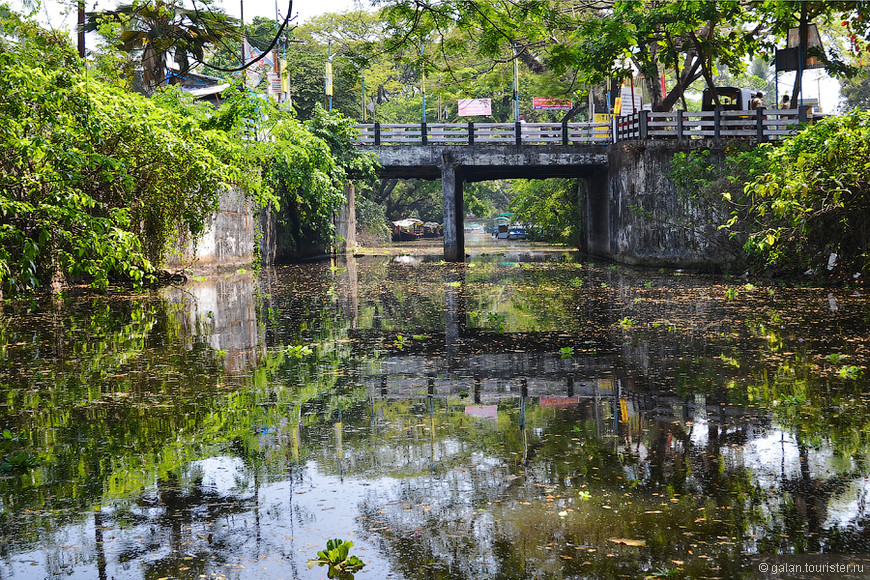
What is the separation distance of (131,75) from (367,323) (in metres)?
11.5

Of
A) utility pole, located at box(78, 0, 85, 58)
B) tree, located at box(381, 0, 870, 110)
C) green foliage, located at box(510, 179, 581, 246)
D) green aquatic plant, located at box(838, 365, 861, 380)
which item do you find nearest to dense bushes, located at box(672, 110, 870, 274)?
tree, located at box(381, 0, 870, 110)

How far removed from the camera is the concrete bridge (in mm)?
22297

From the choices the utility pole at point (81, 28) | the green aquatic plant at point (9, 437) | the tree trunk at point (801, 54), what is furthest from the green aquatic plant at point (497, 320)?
the tree trunk at point (801, 54)

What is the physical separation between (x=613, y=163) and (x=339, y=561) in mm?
24199

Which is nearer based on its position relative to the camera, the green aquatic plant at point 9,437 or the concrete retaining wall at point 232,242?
the green aquatic plant at point 9,437

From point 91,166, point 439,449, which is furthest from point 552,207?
point 439,449

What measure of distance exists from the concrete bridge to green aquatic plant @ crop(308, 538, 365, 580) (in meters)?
18.5

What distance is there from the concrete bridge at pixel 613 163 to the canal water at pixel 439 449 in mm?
11669

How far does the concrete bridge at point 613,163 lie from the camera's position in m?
22.3

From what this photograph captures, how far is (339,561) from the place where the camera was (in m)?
3.48

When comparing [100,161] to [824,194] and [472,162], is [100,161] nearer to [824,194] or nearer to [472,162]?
[824,194]

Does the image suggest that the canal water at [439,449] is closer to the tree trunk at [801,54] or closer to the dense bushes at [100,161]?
the dense bushes at [100,161]

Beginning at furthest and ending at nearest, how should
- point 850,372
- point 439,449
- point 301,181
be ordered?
point 301,181 < point 850,372 < point 439,449

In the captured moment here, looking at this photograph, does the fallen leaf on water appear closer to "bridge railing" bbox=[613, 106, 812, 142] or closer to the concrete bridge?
the concrete bridge
